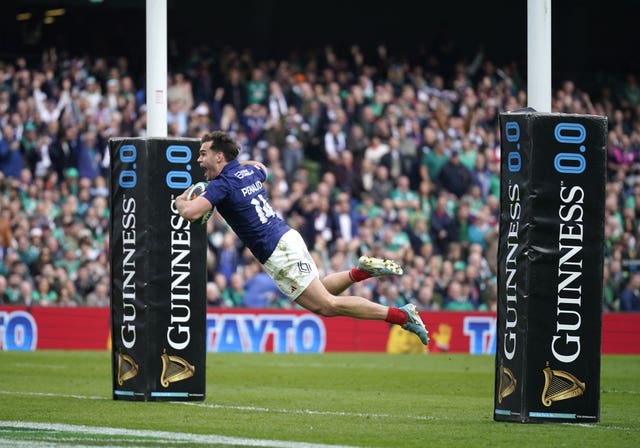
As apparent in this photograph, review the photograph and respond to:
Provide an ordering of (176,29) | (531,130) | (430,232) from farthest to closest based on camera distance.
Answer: (176,29) < (430,232) < (531,130)

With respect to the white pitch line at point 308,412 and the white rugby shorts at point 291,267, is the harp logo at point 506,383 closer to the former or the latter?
the white pitch line at point 308,412

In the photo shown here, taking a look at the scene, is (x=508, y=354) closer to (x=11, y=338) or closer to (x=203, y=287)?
(x=203, y=287)

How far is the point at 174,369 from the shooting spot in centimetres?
1339

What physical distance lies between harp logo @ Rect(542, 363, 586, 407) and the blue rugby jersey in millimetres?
2744

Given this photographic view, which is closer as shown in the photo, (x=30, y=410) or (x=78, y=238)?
(x=30, y=410)

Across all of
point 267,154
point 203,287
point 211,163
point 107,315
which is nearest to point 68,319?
point 107,315

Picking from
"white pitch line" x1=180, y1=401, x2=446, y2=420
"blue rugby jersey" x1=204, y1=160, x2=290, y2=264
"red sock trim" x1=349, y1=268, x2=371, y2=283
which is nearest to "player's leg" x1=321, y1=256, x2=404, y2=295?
"red sock trim" x1=349, y1=268, x2=371, y2=283

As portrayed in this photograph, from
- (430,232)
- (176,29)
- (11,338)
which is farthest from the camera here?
(176,29)

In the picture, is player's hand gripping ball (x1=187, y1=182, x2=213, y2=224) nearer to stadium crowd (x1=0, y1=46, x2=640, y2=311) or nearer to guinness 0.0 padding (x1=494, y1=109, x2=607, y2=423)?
guinness 0.0 padding (x1=494, y1=109, x2=607, y2=423)

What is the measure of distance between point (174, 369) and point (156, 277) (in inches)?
35.7

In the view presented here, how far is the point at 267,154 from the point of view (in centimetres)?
2570

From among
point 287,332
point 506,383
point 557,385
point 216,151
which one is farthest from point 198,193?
point 287,332

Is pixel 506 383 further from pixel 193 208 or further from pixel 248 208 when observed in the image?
pixel 193 208

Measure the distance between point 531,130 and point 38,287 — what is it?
43.3ft
